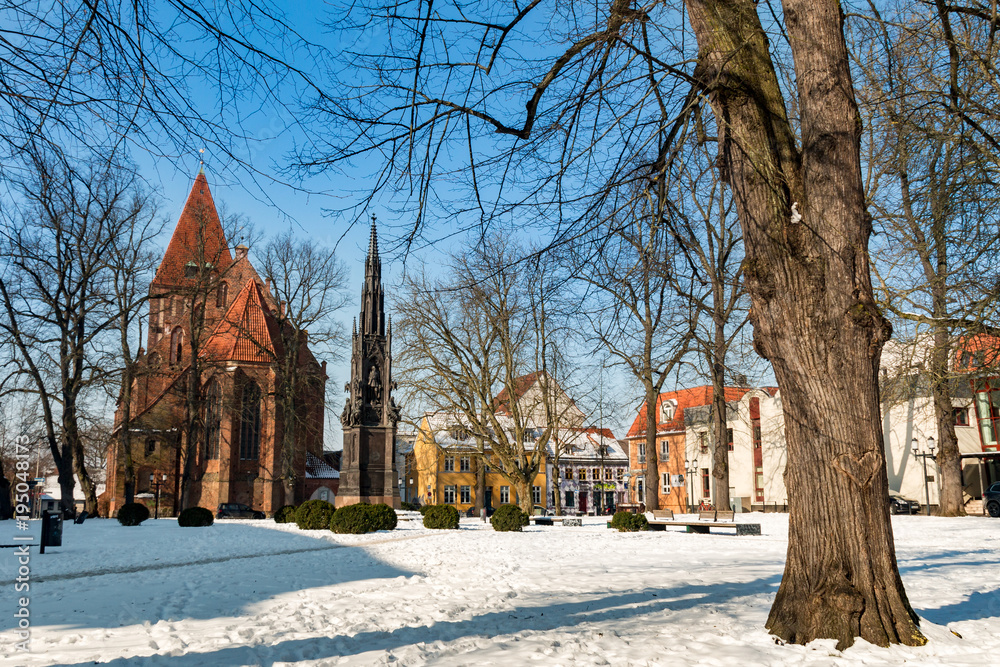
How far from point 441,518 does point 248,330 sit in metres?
25.5

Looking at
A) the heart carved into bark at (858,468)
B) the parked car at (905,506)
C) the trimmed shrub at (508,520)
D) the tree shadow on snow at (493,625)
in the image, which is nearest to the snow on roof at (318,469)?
the trimmed shrub at (508,520)

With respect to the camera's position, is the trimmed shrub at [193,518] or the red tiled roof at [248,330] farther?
the red tiled roof at [248,330]

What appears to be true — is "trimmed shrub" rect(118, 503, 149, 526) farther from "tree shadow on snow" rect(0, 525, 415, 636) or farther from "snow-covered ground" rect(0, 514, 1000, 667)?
"tree shadow on snow" rect(0, 525, 415, 636)

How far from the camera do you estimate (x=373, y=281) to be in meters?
31.2

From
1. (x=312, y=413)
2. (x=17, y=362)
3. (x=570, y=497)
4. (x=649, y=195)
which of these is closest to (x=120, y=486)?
(x=312, y=413)

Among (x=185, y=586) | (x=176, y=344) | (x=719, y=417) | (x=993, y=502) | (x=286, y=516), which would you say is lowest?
(x=286, y=516)

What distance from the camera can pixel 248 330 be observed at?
43594mm

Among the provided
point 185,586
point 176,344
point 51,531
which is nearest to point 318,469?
point 176,344

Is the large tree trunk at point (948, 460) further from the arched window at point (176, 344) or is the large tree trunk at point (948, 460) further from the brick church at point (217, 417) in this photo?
the arched window at point (176, 344)

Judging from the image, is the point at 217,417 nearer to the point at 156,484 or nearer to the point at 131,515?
the point at 156,484

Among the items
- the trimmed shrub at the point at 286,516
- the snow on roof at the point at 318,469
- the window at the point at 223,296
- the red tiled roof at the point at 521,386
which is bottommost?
the trimmed shrub at the point at 286,516

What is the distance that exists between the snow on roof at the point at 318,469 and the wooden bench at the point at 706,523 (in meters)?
29.2

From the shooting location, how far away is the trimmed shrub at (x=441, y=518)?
23.1 meters

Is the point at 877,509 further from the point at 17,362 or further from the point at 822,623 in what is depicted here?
the point at 17,362
